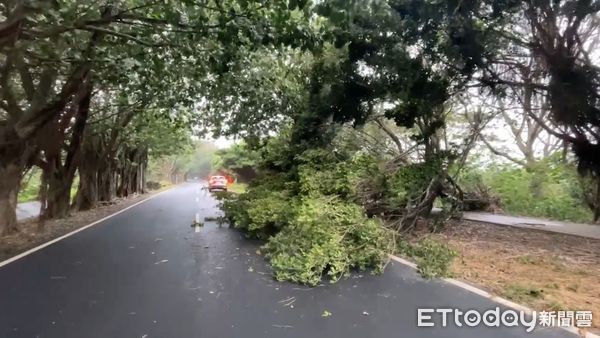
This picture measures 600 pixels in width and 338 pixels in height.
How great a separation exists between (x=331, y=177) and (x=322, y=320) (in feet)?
19.8

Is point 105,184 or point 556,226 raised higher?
point 105,184

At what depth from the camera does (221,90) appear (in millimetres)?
14070

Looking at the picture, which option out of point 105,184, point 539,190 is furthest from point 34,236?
point 539,190

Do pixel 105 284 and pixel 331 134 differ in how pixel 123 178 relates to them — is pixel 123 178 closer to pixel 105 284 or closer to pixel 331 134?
pixel 331 134

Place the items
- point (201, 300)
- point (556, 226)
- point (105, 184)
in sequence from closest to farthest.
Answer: point (201, 300) → point (556, 226) → point (105, 184)

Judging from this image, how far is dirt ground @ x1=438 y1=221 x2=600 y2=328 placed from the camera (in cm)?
619

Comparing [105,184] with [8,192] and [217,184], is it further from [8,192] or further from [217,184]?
[8,192]

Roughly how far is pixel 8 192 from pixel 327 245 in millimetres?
9578

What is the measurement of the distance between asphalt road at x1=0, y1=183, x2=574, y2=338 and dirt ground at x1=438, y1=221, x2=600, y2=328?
2.20ft

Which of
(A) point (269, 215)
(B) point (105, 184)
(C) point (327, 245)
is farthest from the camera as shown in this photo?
(B) point (105, 184)

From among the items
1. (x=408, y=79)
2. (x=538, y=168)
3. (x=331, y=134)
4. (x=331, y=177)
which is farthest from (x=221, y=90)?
(x=538, y=168)

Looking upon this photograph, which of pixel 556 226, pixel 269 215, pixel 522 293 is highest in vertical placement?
pixel 269 215

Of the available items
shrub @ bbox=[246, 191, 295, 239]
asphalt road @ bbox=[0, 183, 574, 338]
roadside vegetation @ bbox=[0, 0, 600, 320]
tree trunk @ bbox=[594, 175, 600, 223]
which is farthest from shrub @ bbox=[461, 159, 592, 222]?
asphalt road @ bbox=[0, 183, 574, 338]

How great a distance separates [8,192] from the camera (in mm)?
13000
